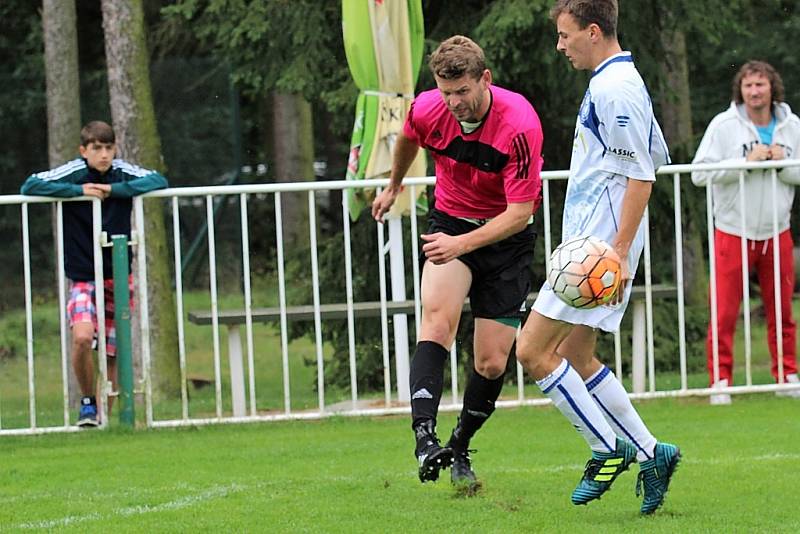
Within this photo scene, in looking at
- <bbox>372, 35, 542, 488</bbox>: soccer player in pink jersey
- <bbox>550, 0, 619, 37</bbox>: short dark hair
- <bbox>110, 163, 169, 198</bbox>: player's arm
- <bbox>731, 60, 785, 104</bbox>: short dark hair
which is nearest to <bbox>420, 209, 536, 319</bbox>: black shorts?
<bbox>372, 35, 542, 488</bbox>: soccer player in pink jersey

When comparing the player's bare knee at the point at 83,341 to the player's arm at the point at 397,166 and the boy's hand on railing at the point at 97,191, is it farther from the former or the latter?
the player's arm at the point at 397,166

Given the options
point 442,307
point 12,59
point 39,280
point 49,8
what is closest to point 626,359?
point 49,8

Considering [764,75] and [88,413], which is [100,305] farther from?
[764,75]

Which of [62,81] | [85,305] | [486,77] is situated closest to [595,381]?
[486,77]

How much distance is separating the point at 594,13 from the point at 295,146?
48.8 ft

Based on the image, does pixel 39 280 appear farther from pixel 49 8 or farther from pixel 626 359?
pixel 626 359

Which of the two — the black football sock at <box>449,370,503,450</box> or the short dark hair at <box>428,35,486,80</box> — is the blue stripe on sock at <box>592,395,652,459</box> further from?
the short dark hair at <box>428,35,486,80</box>

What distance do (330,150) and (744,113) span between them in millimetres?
14556

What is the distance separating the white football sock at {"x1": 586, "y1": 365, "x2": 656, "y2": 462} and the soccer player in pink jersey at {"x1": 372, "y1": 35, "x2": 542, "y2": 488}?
0.63m

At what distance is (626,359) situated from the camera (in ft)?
44.2

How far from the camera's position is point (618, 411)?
18.3 feet

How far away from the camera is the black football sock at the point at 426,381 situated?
5719mm

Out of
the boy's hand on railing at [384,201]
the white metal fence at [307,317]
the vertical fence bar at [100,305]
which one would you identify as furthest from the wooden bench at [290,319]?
the boy's hand on railing at [384,201]

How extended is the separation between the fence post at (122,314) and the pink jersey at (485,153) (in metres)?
2.99
